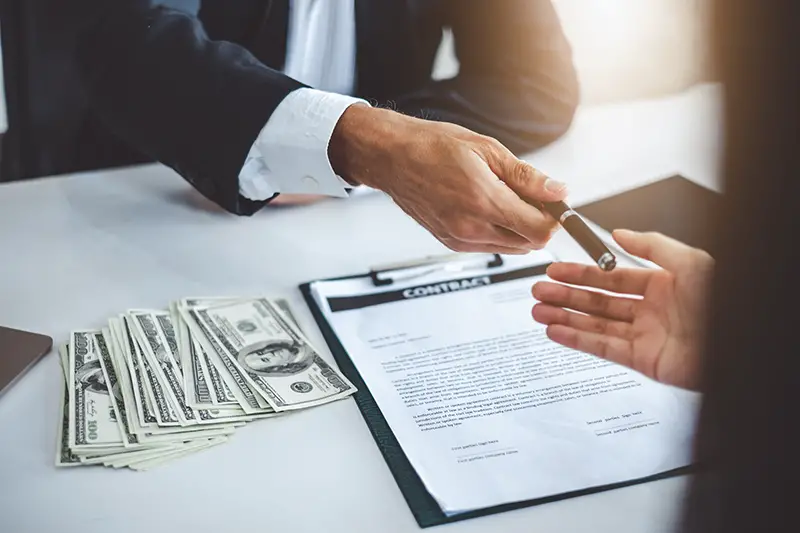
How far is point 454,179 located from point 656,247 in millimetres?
243

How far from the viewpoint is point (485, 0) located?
56.1 inches

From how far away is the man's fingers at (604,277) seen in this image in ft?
2.40

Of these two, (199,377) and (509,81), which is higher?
(509,81)

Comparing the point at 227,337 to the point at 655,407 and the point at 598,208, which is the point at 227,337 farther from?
the point at 598,208

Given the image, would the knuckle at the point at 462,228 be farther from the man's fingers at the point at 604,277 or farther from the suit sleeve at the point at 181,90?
the suit sleeve at the point at 181,90

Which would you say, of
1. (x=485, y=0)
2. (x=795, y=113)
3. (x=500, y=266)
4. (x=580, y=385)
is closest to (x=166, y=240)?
(x=500, y=266)

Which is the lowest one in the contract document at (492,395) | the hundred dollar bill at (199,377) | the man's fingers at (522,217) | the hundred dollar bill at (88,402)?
the hundred dollar bill at (88,402)

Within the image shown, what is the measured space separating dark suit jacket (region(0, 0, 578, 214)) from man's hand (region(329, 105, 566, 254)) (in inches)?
5.5

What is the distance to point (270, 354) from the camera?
33.3 inches

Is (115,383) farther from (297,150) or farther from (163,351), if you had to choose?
(297,150)

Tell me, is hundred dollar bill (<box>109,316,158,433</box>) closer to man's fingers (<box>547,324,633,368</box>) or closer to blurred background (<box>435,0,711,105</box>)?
man's fingers (<box>547,324,633,368</box>)

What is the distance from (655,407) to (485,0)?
34.5 inches

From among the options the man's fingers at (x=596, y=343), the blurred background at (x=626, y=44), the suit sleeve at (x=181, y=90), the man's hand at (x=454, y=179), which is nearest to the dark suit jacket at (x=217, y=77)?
the suit sleeve at (x=181, y=90)

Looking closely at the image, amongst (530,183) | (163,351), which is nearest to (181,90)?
(163,351)
